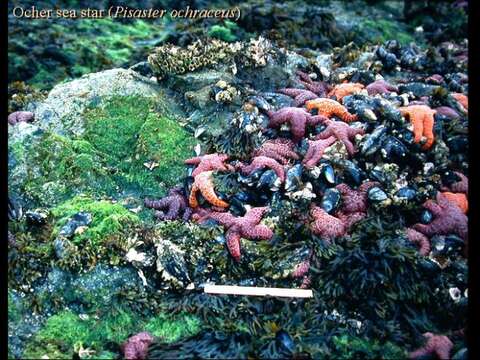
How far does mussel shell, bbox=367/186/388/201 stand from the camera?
570 centimetres

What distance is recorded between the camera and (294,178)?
577cm

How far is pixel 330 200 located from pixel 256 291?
1.18 m

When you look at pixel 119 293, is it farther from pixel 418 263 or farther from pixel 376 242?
pixel 418 263

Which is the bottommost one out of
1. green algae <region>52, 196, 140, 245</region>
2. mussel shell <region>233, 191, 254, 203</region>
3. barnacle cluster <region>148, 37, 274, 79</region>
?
green algae <region>52, 196, 140, 245</region>

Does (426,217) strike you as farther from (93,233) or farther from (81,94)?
(81,94)

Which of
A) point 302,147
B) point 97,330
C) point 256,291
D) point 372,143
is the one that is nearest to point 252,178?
point 302,147

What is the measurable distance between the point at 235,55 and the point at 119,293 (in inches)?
129

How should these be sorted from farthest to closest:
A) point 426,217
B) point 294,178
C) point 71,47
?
point 71,47 → point 294,178 → point 426,217

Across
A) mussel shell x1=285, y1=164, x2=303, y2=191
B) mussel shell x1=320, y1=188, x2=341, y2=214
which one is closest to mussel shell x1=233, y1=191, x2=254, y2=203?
mussel shell x1=285, y1=164, x2=303, y2=191

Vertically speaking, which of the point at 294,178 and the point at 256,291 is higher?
the point at 294,178

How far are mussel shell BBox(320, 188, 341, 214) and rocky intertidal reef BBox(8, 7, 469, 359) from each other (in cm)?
1

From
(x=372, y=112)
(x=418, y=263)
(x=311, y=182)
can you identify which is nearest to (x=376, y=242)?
(x=418, y=263)

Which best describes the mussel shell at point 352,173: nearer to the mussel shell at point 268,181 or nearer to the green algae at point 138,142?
the mussel shell at point 268,181

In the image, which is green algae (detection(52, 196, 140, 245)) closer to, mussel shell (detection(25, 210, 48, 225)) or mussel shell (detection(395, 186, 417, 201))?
mussel shell (detection(25, 210, 48, 225))
